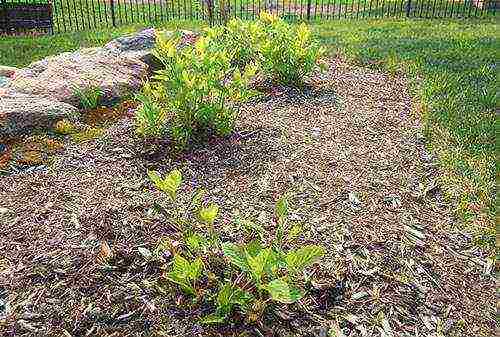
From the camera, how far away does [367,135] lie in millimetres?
5031

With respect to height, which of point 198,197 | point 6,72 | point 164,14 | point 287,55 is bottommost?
point 164,14

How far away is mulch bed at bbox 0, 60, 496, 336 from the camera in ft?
9.11

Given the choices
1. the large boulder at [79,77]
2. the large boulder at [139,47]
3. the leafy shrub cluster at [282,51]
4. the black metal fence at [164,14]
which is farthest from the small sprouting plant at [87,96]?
the black metal fence at [164,14]

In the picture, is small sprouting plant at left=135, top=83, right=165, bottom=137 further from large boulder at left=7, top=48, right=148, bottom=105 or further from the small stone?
the small stone

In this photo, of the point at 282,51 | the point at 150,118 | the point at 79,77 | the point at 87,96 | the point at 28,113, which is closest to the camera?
the point at 150,118

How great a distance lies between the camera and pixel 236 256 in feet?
8.75

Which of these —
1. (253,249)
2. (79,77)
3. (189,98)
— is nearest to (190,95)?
(189,98)

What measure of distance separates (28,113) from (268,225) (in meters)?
2.61

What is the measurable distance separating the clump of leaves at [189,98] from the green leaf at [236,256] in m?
1.81

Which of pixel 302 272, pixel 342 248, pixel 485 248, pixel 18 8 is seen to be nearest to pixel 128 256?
pixel 302 272

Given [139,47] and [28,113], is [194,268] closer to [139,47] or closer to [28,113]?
[28,113]

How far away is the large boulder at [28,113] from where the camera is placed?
467cm

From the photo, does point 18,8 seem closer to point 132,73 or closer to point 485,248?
point 132,73

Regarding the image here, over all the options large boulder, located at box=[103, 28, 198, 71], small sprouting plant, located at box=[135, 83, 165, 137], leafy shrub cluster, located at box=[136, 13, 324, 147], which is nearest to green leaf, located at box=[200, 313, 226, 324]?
leafy shrub cluster, located at box=[136, 13, 324, 147]
